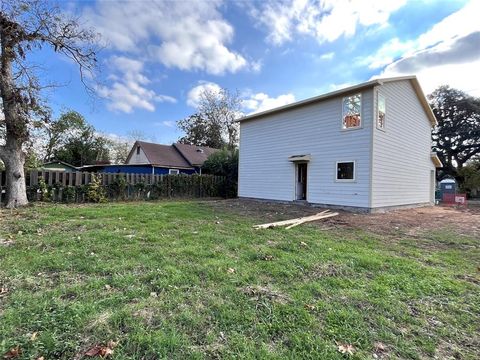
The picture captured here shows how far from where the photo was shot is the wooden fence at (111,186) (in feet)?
34.7

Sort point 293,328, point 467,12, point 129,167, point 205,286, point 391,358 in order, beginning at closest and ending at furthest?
point 391,358
point 293,328
point 205,286
point 467,12
point 129,167

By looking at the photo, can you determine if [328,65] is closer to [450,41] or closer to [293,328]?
→ [450,41]

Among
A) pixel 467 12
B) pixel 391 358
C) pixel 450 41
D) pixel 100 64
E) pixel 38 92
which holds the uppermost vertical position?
pixel 450 41

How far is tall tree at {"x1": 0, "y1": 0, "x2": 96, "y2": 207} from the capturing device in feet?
27.7

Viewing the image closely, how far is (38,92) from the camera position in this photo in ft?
30.3

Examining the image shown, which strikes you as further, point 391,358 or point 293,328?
point 293,328

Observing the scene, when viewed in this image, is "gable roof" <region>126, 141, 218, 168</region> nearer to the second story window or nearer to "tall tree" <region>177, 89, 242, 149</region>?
"tall tree" <region>177, 89, 242, 149</region>

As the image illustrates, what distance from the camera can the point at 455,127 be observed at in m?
30.1

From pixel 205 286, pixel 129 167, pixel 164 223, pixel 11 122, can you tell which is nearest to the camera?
pixel 205 286

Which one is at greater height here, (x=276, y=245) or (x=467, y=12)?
(x=467, y=12)

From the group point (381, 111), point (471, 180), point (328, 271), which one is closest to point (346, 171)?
point (381, 111)

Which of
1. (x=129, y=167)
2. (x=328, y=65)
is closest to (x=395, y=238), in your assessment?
(x=328, y=65)

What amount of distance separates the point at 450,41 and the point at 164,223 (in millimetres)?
20437

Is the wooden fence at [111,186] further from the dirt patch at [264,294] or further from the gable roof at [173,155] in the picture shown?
the dirt patch at [264,294]
